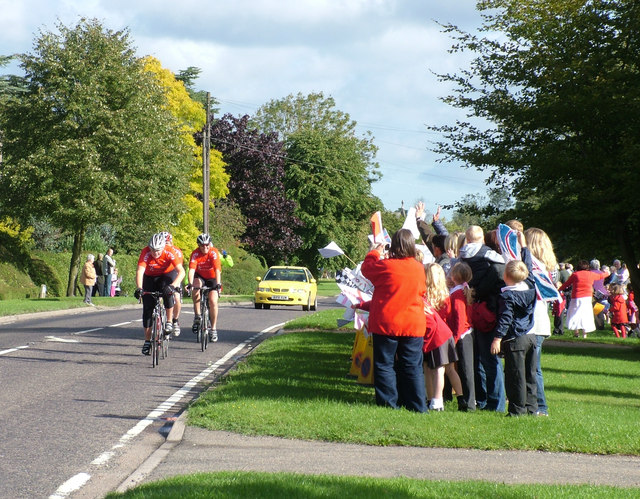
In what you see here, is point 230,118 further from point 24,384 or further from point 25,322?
point 24,384

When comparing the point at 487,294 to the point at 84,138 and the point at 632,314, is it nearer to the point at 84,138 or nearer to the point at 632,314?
the point at 632,314

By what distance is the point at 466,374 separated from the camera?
1034cm

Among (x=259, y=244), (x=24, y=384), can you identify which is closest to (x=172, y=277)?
(x=24, y=384)

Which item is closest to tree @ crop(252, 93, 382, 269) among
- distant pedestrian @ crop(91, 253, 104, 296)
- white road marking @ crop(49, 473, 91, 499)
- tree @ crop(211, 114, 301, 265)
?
tree @ crop(211, 114, 301, 265)

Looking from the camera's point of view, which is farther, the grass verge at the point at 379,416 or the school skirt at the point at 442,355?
the school skirt at the point at 442,355

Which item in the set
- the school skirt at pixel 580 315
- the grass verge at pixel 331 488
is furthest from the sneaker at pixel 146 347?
the school skirt at pixel 580 315

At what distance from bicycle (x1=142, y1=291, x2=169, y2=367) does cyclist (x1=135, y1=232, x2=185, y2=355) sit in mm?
100

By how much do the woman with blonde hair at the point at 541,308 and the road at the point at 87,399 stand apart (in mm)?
3793

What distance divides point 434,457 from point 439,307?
9.76 feet

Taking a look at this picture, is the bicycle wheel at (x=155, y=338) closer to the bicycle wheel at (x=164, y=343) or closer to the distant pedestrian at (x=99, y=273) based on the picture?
the bicycle wheel at (x=164, y=343)

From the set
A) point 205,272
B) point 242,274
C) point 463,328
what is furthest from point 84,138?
point 463,328

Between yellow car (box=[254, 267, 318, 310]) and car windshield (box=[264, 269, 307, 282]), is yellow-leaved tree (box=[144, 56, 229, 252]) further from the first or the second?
yellow car (box=[254, 267, 318, 310])

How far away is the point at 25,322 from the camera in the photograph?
81.5ft

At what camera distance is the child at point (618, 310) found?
24.7 m
